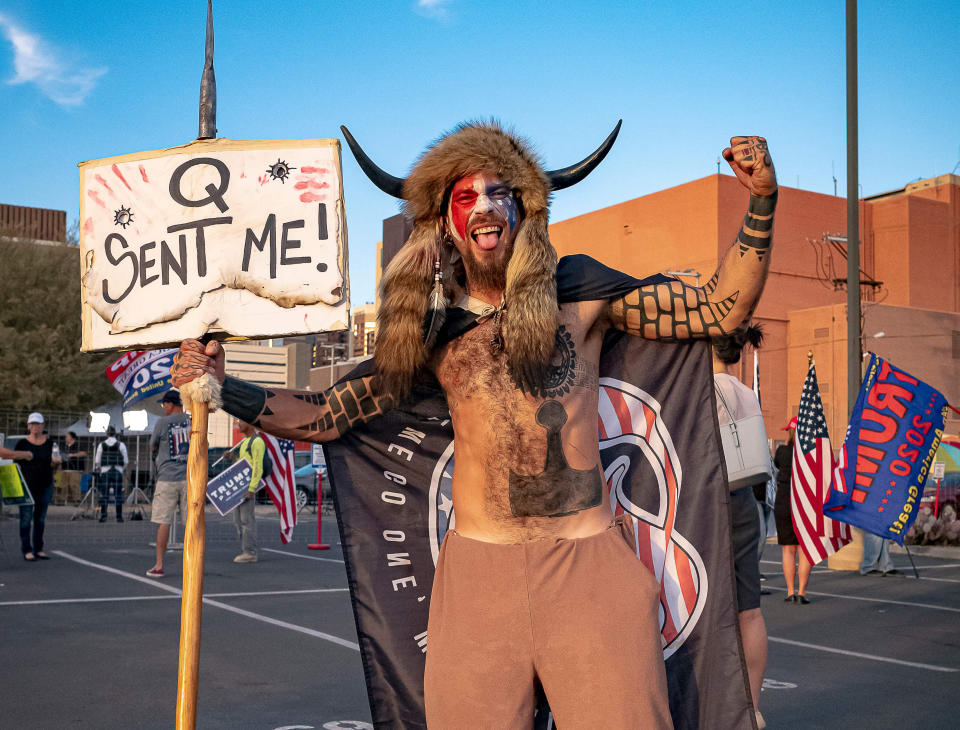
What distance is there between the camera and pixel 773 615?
9.69m

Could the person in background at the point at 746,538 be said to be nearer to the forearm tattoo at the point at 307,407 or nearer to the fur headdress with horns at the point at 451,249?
the fur headdress with horns at the point at 451,249

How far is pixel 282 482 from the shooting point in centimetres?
1473

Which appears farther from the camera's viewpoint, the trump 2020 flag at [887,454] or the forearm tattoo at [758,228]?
the trump 2020 flag at [887,454]

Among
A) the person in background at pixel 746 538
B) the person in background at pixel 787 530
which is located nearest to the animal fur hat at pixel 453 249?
the person in background at pixel 746 538

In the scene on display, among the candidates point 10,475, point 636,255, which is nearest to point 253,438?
point 10,475

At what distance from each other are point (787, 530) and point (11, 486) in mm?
9118

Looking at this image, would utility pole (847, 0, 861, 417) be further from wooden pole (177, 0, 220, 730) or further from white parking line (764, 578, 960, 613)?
wooden pole (177, 0, 220, 730)

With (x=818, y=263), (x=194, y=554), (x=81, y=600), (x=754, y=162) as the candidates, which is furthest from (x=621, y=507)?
(x=818, y=263)

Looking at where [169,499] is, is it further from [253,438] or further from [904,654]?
[904,654]

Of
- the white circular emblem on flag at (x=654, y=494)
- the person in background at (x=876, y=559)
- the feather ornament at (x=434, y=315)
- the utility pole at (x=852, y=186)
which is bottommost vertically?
the person in background at (x=876, y=559)

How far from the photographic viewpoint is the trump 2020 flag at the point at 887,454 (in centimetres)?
878

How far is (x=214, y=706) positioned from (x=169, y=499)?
265 inches

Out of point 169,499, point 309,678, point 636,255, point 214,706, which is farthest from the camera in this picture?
point 636,255

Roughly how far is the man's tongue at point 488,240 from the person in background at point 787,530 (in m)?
8.24
